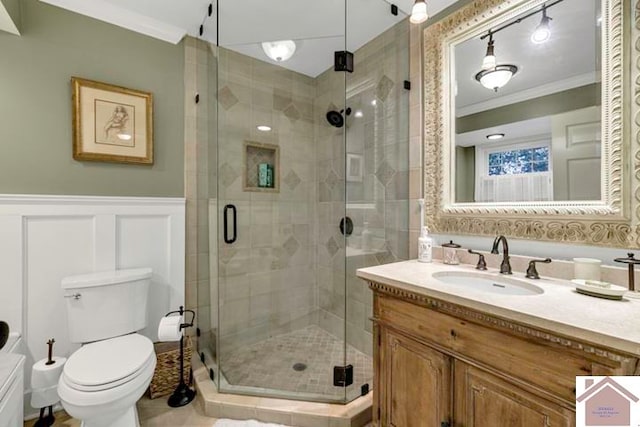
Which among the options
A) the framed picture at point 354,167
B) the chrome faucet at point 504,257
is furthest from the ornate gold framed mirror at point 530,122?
the framed picture at point 354,167

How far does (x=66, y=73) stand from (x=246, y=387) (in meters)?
2.26

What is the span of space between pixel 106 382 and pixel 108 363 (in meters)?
0.14

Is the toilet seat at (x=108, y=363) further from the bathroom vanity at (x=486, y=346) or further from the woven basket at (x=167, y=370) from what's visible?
the bathroom vanity at (x=486, y=346)

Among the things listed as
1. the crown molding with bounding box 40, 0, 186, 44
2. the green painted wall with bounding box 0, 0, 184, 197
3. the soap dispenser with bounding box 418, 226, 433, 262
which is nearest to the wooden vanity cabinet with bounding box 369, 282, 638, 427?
the soap dispenser with bounding box 418, 226, 433, 262

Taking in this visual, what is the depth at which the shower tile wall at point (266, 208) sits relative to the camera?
2262 mm

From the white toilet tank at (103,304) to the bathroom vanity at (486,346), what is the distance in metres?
1.45

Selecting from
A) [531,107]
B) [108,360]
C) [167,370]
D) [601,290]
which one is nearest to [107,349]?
[108,360]

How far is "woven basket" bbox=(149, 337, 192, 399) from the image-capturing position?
182cm

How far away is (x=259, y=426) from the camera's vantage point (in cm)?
156

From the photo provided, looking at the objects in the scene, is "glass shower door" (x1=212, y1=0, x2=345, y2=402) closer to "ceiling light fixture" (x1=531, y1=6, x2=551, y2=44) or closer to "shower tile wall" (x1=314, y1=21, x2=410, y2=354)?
"shower tile wall" (x1=314, y1=21, x2=410, y2=354)

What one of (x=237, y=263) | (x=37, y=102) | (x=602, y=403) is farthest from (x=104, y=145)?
(x=602, y=403)

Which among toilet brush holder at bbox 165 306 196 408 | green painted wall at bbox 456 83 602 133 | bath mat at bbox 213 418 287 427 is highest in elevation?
green painted wall at bbox 456 83 602 133

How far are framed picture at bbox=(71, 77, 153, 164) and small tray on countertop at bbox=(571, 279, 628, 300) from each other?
2454mm

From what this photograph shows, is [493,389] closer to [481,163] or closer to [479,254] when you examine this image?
[479,254]
